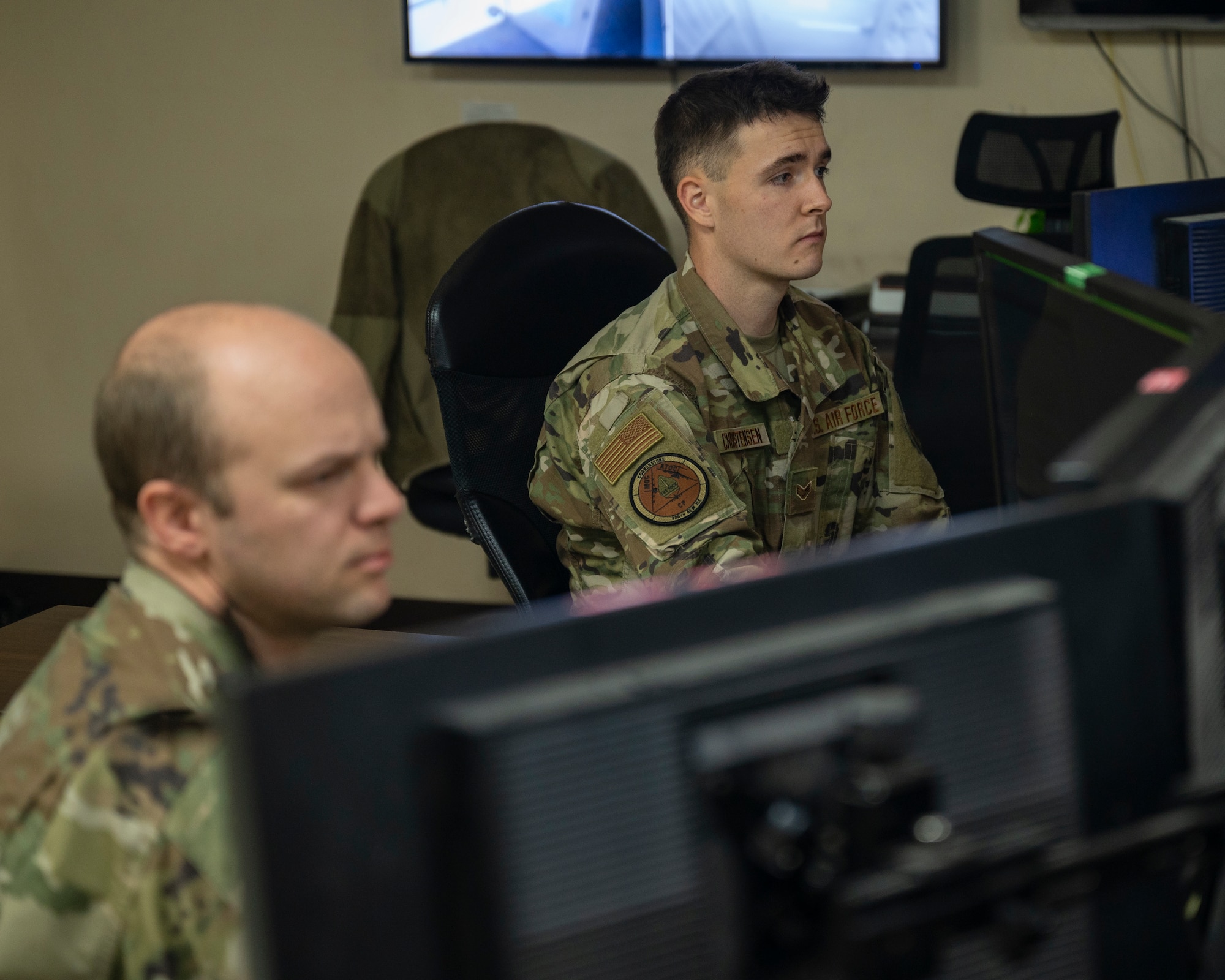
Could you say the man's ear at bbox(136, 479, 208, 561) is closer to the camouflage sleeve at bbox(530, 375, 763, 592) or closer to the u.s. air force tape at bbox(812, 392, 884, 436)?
the camouflage sleeve at bbox(530, 375, 763, 592)

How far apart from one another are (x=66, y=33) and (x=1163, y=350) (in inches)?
141

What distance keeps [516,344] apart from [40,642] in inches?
26.4

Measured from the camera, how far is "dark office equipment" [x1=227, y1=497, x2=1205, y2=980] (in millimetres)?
399

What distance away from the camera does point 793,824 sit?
44 centimetres

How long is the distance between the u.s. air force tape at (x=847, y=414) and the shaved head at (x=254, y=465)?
1.09 metres

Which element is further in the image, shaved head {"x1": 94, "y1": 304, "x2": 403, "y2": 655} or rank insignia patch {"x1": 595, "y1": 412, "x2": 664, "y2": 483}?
rank insignia patch {"x1": 595, "y1": 412, "x2": 664, "y2": 483}

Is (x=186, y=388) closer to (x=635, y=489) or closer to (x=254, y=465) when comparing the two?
(x=254, y=465)

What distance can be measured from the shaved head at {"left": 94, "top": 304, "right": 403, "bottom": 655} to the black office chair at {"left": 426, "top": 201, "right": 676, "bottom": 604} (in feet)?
2.62

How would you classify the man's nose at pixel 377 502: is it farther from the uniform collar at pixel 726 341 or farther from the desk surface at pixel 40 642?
the uniform collar at pixel 726 341

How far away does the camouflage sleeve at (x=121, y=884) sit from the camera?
0.67 meters

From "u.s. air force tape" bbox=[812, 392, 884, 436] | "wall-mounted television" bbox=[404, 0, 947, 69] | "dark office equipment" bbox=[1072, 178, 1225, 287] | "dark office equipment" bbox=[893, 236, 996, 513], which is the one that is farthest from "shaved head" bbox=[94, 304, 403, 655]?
"wall-mounted television" bbox=[404, 0, 947, 69]

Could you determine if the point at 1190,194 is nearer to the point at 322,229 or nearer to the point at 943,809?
the point at 943,809

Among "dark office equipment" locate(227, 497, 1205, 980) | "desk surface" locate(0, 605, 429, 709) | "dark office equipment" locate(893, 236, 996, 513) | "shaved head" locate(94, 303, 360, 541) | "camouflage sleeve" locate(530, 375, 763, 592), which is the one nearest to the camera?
"dark office equipment" locate(227, 497, 1205, 980)

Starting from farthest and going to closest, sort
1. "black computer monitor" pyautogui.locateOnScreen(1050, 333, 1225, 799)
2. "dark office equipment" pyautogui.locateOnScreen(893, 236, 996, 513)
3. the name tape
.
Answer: "dark office equipment" pyautogui.locateOnScreen(893, 236, 996, 513) < the name tape < "black computer monitor" pyautogui.locateOnScreen(1050, 333, 1225, 799)
